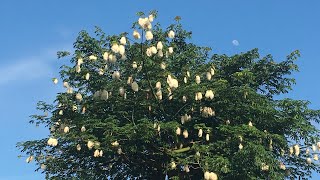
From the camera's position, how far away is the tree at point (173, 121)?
26.6 m

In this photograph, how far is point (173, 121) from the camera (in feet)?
91.2

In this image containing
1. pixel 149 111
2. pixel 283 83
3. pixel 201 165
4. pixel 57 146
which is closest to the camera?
pixel 201 165

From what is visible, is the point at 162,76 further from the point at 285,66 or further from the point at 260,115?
the point at 285,66

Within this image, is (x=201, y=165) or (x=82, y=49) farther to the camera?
(x=82, y=49)

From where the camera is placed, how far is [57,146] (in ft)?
103

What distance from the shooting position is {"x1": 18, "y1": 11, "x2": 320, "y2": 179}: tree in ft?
87.2

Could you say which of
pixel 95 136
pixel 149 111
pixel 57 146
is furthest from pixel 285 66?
pixel 57 146

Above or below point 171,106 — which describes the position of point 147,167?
below

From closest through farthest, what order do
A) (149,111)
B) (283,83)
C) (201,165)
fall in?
(201,165), (149,111), (283,83)

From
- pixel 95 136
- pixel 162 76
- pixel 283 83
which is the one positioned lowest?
pixel 95 136

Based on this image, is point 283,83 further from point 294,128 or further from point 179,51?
point 179,51

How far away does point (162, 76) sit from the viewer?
26828 mm

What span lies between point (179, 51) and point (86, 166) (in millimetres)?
10384

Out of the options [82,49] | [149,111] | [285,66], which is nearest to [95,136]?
[149,111]
